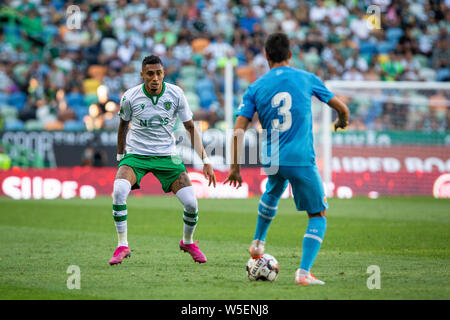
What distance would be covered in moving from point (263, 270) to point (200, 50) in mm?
20225

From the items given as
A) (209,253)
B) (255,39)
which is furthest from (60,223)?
(255,39)

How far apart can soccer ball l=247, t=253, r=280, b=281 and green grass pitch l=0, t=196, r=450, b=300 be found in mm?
123

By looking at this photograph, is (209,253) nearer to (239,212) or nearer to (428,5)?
(239,212)

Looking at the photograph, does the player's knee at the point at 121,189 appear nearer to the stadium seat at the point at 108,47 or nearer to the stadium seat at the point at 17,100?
the stadium seat at the point at 17,100

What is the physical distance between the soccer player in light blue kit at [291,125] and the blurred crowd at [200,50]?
15.8 meters

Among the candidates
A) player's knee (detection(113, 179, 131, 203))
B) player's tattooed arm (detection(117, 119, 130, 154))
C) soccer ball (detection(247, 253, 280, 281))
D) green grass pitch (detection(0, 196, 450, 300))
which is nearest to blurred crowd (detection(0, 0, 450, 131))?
green grass pitch (detection(0, 196, 450, 300))

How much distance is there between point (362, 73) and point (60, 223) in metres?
15.5

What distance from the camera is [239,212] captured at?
1717 centimetres

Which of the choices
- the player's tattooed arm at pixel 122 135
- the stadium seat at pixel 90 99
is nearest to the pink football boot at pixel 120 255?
the player's tattooed arm at pixel 122 135

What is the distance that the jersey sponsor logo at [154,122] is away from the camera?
9125 millimetres

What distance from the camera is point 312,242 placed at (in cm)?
711

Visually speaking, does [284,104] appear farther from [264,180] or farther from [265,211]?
[264,180]

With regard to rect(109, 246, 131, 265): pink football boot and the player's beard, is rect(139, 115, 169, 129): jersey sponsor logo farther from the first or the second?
rect(109, 246, 131, 265): pink football boot

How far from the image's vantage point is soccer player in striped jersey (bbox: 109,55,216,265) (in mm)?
9008
